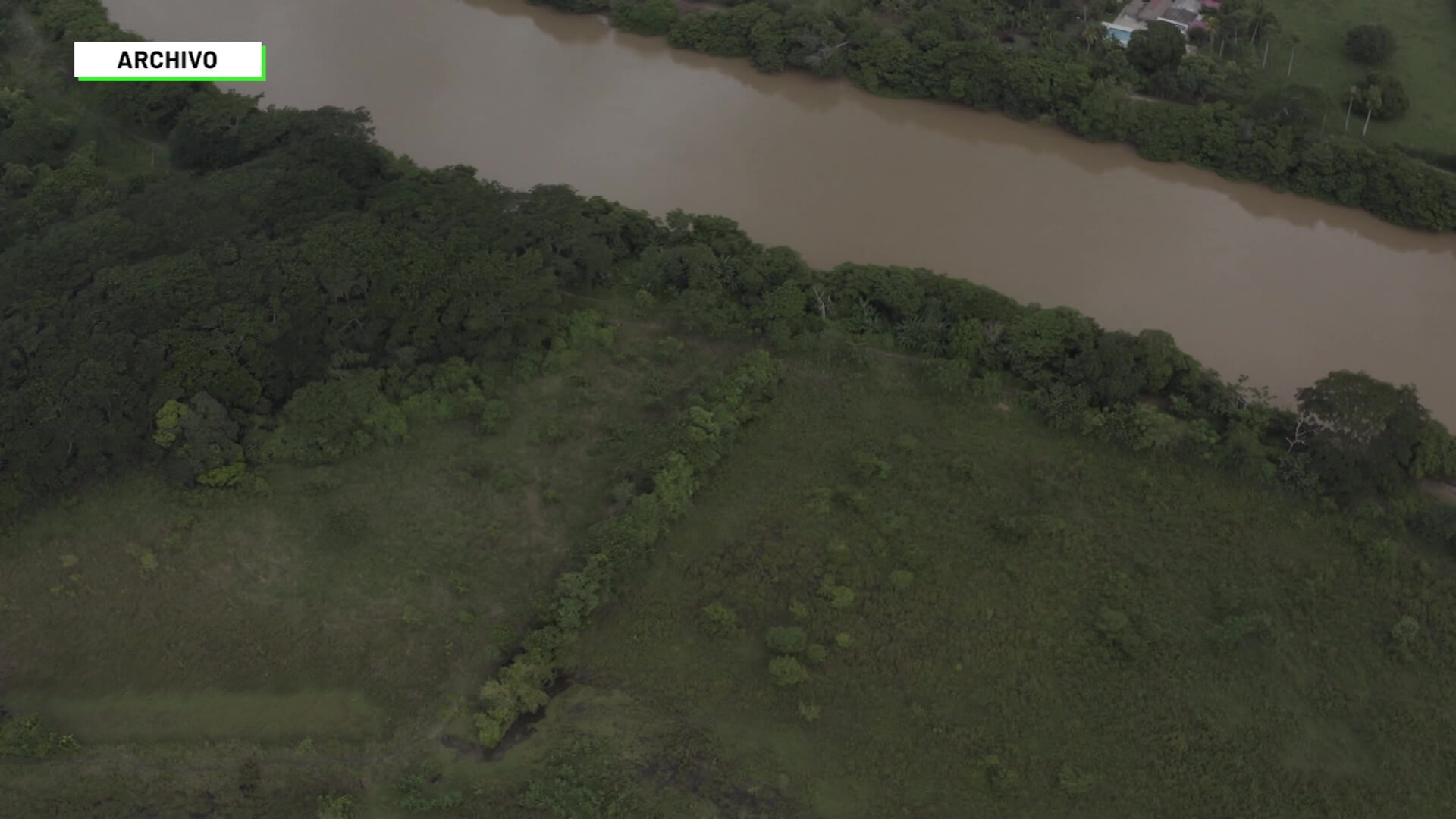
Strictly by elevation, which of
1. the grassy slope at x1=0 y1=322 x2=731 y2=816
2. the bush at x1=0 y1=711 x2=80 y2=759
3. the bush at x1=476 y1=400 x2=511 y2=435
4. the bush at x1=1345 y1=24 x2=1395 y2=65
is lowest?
the bush at x1=0 y1=711 x2=80 y2=759

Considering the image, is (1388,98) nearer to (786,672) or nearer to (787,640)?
(787,640)

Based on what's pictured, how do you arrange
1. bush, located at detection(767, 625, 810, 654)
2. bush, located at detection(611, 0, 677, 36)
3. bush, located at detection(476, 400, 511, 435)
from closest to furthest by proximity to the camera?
1. bush, located at detection(767, 625, 810, 654)
2. bush, located at detection(476, 400, 511, 435)
3. bush, located at detection(611, 0, 677, 36)

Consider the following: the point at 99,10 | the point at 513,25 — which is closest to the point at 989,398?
the point at 513,25

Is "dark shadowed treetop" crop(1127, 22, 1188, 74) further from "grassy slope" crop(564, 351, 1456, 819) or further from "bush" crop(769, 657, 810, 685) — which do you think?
"bush" crop(769, 657, 810, 685)

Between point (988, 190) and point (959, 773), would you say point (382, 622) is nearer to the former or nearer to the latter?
point (959, 773)

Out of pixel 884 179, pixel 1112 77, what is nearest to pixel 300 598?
pixel 884 179

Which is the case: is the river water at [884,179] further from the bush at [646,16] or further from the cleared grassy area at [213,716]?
the cleared grassy area at [213,716]

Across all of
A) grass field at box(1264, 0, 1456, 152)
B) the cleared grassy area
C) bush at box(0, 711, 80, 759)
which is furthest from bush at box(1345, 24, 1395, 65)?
bush at box(0, 711, 80, 759)

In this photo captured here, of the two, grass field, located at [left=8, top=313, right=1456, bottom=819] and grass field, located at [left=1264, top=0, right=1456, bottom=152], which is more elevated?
grass field, located at [left=1264, top=0, right=1456, bottom=152]
